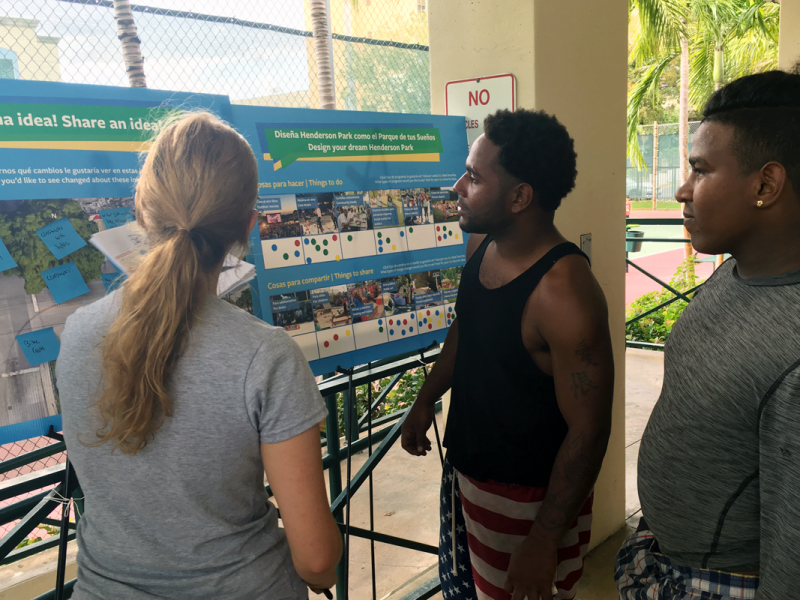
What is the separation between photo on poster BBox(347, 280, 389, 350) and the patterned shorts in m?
1.11

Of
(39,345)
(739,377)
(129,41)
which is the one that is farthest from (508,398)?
(129,41)

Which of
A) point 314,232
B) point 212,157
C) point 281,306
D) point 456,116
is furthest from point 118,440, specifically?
point 456,116

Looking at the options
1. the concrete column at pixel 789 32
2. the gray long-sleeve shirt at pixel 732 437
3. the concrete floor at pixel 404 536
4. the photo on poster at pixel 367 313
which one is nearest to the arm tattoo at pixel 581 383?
the gray long-sleeve shirt at pixel 732 437

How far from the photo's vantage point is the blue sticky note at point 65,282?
158 centimetres

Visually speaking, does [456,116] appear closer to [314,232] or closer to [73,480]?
[314,232]

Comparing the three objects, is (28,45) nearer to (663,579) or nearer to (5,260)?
(5,260)

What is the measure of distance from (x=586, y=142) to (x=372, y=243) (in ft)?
4.24

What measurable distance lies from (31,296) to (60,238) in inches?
6.7

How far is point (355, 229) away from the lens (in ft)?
7.27

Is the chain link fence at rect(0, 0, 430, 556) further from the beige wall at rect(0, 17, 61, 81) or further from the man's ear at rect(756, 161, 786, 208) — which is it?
the man's ear at rect(756, 161, 786, 208)

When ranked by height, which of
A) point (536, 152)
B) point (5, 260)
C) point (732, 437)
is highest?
point (536, 152)

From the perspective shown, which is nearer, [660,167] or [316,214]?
[316,214]

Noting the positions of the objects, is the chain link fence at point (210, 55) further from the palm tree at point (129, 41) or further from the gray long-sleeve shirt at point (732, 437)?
the gray long-sleeve shirt at point (732, 437)

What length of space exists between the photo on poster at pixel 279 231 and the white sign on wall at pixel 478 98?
3.40 ft
